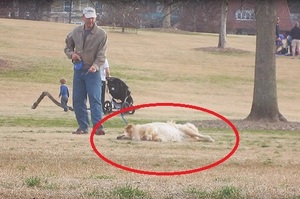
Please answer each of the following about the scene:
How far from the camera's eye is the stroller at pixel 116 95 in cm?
2533

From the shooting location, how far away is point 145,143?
14.5m

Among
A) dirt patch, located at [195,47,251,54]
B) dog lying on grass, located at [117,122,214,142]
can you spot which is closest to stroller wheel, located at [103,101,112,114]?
dog lying on grass, located at [117,122,214,142]

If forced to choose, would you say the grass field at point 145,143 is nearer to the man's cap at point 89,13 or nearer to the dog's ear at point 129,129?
the dog's ear at point 129,129

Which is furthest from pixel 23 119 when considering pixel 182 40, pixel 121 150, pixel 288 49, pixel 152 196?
pixel 182 40

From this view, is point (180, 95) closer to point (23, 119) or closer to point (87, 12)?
point (23, 119)

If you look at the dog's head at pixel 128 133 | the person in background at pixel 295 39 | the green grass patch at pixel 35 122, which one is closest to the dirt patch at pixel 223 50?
the person in background at pixel 295 39

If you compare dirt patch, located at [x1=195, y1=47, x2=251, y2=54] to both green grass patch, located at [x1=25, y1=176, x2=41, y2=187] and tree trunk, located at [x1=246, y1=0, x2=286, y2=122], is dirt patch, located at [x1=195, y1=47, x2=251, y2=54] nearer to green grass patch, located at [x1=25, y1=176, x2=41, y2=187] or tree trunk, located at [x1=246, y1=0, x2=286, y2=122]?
tree trunk, located at [x1=246, y1=0, x2=286, y2=122]

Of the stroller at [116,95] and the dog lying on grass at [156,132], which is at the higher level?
the dog lying on grass at [156,132]

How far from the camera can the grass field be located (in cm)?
890

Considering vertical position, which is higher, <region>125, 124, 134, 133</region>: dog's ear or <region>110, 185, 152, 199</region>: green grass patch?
<region>110, 185, 152, 199</region>: green grass patch

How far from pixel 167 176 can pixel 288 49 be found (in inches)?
1848

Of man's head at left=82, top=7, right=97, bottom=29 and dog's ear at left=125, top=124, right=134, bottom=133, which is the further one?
dog's ear at left=125, top=124, right=134, bottom=133

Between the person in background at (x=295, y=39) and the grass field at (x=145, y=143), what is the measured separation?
0.69m

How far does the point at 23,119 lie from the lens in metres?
22.9
